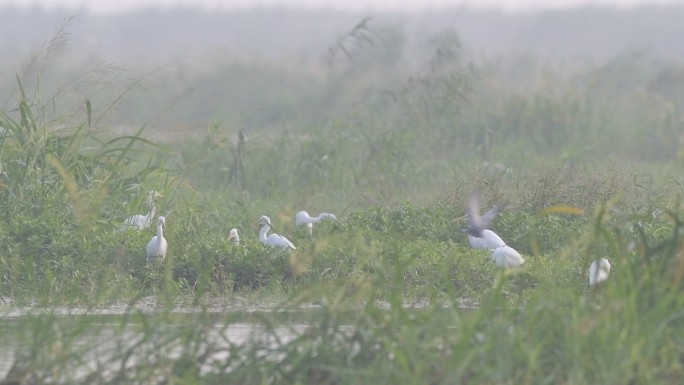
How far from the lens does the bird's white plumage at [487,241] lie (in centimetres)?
994

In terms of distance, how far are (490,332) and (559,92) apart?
15910 millimetres

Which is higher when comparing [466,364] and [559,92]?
[466,364]

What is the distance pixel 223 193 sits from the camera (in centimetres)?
1302

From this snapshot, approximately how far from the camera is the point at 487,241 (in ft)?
32.7

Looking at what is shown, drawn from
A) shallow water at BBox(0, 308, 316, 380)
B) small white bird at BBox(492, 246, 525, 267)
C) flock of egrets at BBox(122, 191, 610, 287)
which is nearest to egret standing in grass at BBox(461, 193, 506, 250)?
flock of egrets at BBox(122, 191, 610, 287)

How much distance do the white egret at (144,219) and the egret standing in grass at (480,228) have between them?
2.05m

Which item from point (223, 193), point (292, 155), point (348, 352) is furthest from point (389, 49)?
point (348, 352)

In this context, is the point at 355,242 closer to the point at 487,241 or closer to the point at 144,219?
the point at 487,241

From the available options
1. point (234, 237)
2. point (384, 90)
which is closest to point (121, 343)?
point (234, 237)

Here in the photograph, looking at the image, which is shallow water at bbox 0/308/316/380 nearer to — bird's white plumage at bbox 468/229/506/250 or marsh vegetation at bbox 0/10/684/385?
marsh vegetation at bbox 0/10/684/385

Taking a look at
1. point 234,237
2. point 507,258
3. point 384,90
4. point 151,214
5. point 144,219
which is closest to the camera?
point 507,258

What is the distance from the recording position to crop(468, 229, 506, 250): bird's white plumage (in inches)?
391

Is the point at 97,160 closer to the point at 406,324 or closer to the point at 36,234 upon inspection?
the point at 36,234

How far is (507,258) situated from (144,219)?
8.03 ft
